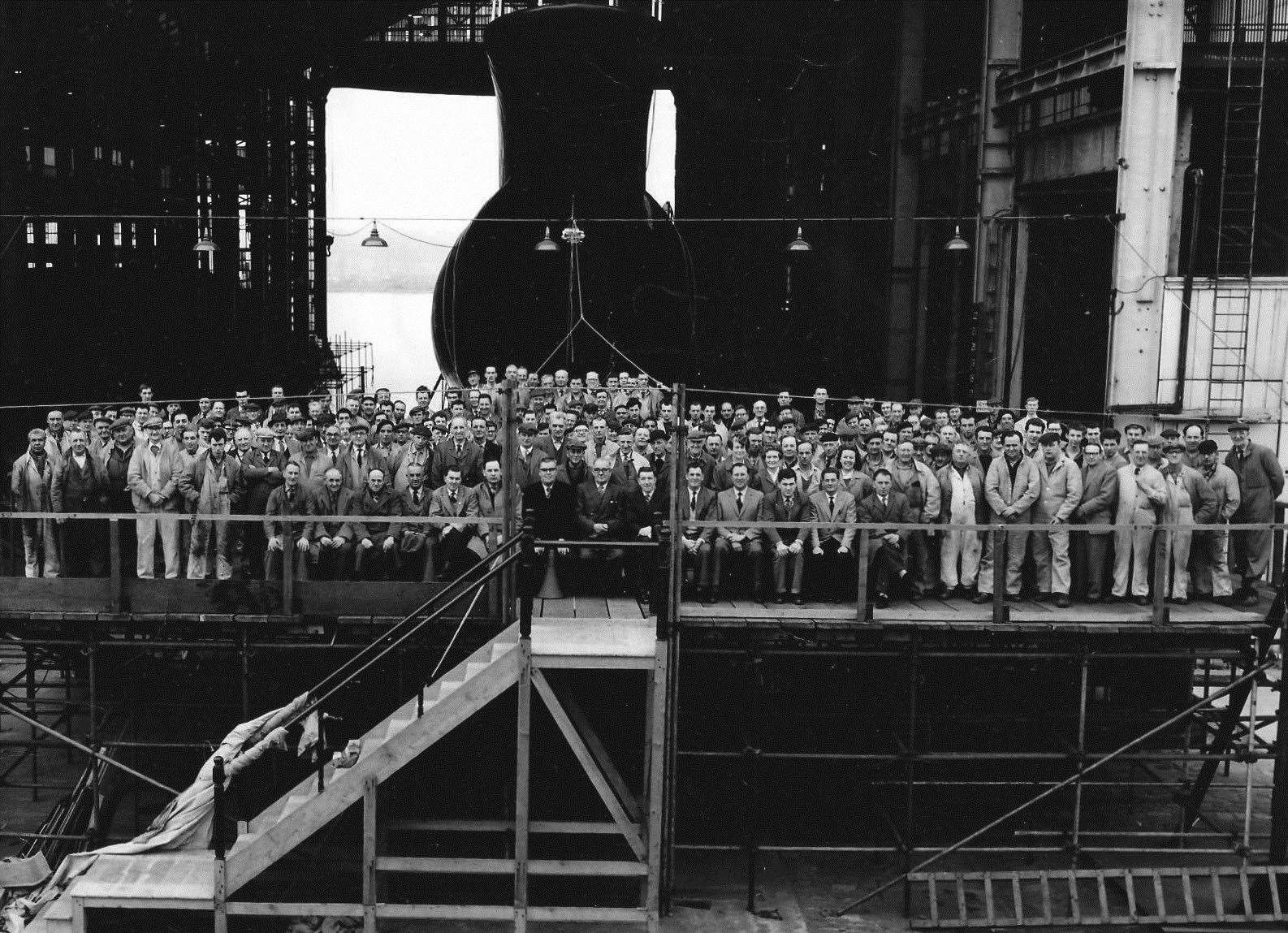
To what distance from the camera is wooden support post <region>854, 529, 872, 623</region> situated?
1342 centimetres

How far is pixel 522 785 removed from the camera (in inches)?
482

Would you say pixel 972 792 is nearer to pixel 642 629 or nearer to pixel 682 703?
pixel 682 703

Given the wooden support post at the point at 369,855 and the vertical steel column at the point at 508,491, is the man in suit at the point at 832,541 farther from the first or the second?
the wooden support post at the point at 369,855

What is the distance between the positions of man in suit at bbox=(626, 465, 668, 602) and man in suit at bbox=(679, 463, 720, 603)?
1.00ft

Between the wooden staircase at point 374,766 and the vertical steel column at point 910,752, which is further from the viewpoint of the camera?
the vertical steel column at point 910,752

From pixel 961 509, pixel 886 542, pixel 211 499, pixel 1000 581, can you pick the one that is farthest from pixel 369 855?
pixel 961 509

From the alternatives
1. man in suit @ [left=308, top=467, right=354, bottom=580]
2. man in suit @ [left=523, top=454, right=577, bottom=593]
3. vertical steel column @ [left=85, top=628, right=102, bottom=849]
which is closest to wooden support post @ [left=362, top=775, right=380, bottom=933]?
man in suit @ [left=308, top=467, right=354, bottom=580]

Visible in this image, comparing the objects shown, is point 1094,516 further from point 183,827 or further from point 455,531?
point 183,827

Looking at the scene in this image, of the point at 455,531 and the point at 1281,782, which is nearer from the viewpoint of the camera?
the point at 1281,782

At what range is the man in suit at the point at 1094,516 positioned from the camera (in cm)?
1440

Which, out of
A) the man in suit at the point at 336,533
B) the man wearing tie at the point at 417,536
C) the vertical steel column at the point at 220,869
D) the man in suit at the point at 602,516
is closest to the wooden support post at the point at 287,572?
the man in suit at the point at 336,533

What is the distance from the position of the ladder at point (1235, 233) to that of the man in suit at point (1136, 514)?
937 cm

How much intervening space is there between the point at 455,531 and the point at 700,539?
8.67 feet

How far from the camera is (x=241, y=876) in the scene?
12.2 meters
